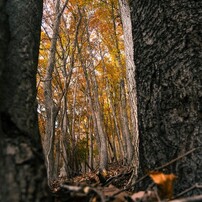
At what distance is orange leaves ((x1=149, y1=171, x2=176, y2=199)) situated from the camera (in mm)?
840

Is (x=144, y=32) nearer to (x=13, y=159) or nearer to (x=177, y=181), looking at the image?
(x=177, y=181)

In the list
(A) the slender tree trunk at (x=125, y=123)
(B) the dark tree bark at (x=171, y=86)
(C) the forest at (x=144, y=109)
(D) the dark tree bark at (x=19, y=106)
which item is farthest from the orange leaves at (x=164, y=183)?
(A) the slender tree trunk at (x=125, y=123)

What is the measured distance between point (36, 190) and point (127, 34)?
3892 millimetres

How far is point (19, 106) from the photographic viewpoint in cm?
90

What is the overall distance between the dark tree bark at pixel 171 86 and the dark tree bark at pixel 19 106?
31.7 inches

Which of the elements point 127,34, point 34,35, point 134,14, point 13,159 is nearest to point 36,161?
point 13,159

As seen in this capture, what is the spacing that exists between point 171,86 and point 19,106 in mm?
980

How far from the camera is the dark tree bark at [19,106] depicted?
738 mm

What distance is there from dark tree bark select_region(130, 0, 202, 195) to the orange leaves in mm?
522

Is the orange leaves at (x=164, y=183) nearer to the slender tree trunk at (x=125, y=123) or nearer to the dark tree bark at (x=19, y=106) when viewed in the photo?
the dark tree bark at (x=19, y=106)

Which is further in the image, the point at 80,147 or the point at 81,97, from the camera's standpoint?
the point at 81,97

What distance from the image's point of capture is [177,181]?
1.42 m

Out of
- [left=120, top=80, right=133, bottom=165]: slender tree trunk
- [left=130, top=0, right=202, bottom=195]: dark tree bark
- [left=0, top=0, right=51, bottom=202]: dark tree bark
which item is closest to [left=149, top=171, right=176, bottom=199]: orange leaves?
[left=0, top=0, right=51, bottom=202]: dark tree bark

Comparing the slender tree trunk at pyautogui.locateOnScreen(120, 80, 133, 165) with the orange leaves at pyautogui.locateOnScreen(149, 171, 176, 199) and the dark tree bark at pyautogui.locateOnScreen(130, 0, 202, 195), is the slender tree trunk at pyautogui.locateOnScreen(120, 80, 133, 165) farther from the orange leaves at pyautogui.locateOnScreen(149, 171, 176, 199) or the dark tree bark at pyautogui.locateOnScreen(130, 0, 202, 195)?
the orange leaves at pyautogui.locateOnScreen(149, 171, 176, 199)
